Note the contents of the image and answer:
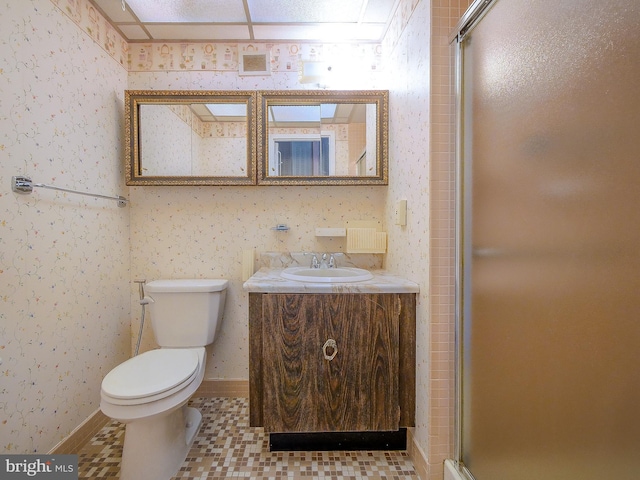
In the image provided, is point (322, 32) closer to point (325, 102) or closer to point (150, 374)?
point (325, 102)

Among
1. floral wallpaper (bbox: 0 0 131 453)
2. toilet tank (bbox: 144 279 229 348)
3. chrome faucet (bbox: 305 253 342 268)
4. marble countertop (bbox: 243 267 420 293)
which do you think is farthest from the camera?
chrome faucet (bbox: 305 253 342 268)

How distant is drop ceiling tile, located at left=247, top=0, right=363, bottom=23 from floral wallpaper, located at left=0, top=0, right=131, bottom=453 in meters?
0.87

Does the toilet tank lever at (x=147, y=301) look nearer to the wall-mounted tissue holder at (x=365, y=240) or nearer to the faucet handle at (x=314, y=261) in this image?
the faucet handle at (x=314, y=261)

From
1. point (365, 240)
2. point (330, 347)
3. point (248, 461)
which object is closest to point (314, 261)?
point (365, 240)

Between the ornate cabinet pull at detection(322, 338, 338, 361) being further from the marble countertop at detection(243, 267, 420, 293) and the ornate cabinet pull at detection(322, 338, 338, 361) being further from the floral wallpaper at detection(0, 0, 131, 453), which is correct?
the floral wallpaper at detection(0, 0, 131, 453)

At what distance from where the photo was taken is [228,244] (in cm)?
195

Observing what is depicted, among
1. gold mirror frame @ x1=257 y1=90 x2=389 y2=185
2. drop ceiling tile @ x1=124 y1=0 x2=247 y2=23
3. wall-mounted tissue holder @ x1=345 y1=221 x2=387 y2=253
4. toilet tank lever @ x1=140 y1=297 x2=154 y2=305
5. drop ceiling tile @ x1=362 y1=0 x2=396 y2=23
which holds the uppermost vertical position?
drop ceiling tile @ x1=124 y1=0 x2=247 y2=23

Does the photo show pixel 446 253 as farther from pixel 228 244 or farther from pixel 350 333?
pixel 228 244

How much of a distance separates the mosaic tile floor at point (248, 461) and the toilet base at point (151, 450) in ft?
0.23

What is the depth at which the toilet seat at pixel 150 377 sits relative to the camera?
1.17 meters

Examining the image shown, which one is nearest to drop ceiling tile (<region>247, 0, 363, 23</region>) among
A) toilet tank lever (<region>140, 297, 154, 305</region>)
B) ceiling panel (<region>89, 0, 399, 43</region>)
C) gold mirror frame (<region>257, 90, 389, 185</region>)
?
ceiling panel (<region>89, 0, 399, 43</region>)

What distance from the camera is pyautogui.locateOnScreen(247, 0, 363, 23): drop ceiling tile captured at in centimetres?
159

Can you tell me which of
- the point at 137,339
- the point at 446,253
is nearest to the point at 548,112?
the point at 446,253

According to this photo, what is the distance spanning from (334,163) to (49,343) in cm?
161
